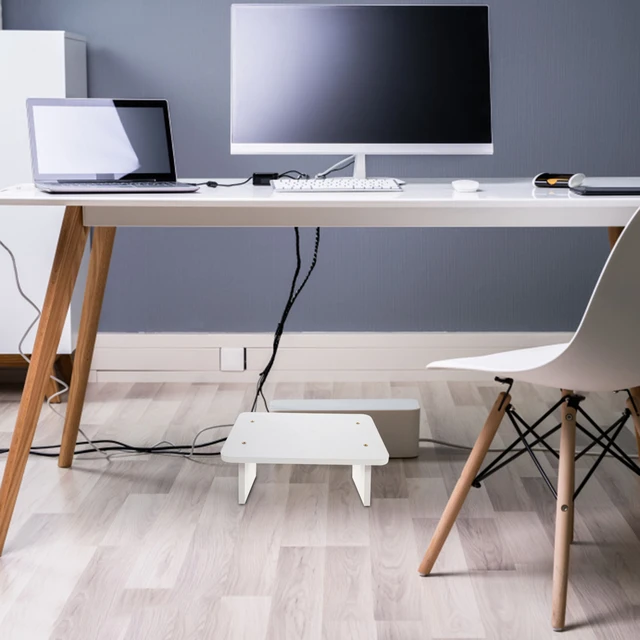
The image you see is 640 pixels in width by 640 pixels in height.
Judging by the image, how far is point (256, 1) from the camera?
129 inches

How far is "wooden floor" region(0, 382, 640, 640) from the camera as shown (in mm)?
1598

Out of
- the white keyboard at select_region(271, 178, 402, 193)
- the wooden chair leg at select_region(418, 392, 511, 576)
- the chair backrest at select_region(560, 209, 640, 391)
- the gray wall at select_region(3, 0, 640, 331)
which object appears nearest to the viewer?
the chair backrest at select_region(560, 209, 640, 391)

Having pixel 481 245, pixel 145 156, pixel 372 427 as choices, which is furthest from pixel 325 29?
pixel 481 245

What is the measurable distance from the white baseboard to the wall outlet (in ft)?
0.05

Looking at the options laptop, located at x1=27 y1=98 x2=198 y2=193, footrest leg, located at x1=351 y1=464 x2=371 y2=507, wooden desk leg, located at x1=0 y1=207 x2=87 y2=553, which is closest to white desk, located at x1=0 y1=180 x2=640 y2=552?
wooden desk leg, located at x1=0 y1=207 x2=87 y2=553

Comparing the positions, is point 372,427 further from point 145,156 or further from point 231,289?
point 231,289

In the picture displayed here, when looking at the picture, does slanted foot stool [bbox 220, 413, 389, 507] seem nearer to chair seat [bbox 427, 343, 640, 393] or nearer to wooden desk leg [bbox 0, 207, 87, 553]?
wooden desk leg [bbox 0, 207, 87, 553]

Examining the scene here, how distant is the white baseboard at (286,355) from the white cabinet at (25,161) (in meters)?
0.32

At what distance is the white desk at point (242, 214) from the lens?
188cm

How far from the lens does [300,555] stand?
187 cm

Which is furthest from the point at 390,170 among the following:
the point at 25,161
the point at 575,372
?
the point at 575,372

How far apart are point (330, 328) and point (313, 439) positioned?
47.9 inches

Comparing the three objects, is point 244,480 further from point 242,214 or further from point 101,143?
point 101,143

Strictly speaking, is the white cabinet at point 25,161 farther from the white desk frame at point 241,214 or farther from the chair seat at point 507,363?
the chair seat at point 507,363
